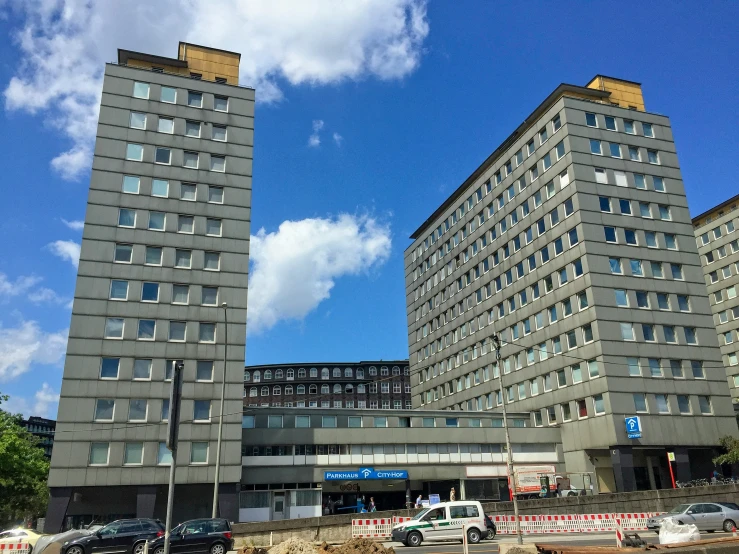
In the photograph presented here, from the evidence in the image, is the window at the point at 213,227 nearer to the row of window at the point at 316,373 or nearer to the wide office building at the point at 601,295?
the wide office building at the point at 601,295

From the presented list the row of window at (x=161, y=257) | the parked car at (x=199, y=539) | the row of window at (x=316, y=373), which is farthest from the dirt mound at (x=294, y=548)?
the row of window at (x=316, y=373)

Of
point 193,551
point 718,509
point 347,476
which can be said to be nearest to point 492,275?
point 347,476

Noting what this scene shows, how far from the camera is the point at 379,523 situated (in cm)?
3294

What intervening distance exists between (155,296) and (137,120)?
1579cm

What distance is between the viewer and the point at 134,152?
52.2 metres

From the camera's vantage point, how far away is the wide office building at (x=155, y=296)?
44.3 metres

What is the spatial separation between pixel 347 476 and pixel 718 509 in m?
26.8

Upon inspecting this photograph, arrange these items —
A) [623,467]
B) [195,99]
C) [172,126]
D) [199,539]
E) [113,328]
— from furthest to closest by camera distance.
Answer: [195,99], [172,126], [623,467], [113,328], [199,539]

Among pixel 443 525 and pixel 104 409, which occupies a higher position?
pixel 104 409

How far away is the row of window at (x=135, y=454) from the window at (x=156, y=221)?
16860 millimetres

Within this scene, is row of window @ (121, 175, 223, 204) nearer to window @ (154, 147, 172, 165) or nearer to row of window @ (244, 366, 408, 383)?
window @ (154, 147, 172, 165)

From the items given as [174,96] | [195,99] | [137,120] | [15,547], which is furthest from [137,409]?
[195,99]

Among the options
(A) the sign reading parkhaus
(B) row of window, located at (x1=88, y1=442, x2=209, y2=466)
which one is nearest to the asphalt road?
(A) the sign reading parkhaus

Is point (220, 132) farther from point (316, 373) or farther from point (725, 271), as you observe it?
point (316, 373)
